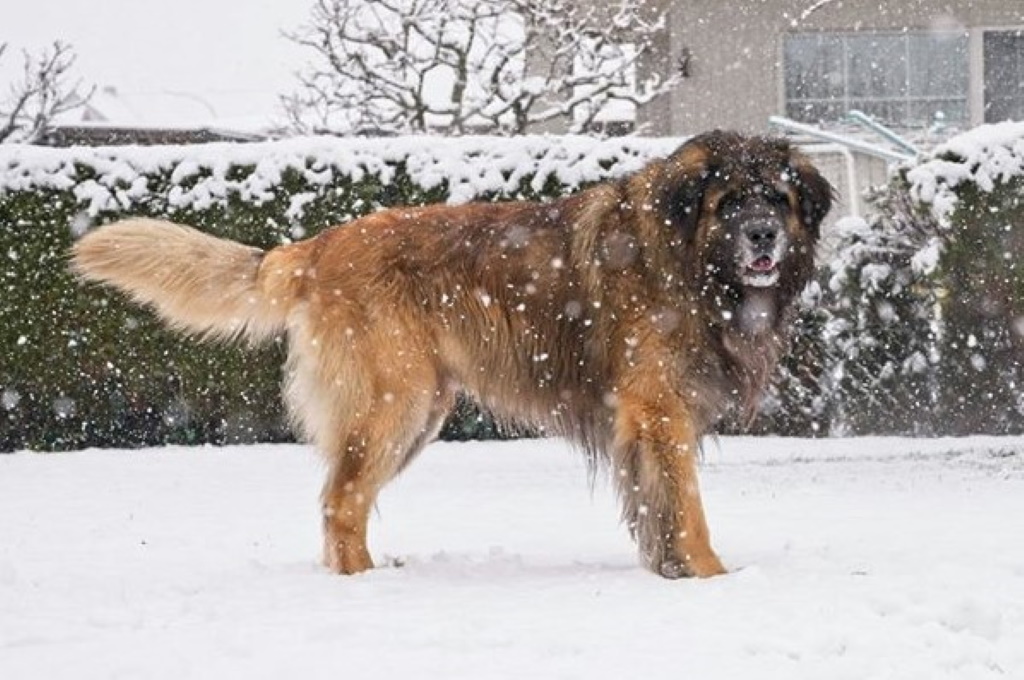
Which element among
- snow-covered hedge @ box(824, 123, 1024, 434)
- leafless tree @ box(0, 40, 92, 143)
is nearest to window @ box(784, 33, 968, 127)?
snow-covered hedge @ box(824, 123, 1024, 434)

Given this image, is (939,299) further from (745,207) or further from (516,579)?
(516,579)

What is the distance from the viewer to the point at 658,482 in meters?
5.86

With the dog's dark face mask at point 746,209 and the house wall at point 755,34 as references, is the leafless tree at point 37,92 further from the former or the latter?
the dog's dark face mask at point 746,209

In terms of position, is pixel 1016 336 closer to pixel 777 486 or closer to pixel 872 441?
pixel 872 441

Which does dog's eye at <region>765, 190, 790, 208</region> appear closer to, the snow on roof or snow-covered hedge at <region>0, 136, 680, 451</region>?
snow-covered hedge at <region>0, 136, 680, 451</region>

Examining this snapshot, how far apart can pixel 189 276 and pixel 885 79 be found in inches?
531

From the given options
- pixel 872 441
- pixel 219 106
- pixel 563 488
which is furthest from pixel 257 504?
pixel 219 106

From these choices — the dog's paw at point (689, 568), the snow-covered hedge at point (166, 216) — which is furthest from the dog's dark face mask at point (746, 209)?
the snow-covered hedge at point (166, 216)

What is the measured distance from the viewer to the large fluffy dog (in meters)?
5.95

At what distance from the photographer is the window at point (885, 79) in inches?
720

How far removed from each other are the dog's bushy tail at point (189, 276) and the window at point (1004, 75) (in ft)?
44.5

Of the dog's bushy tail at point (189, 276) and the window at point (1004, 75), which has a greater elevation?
the window at point (1004, 75)

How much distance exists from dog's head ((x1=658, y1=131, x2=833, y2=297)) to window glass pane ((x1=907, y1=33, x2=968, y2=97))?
12871mm

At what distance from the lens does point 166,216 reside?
453 inches
